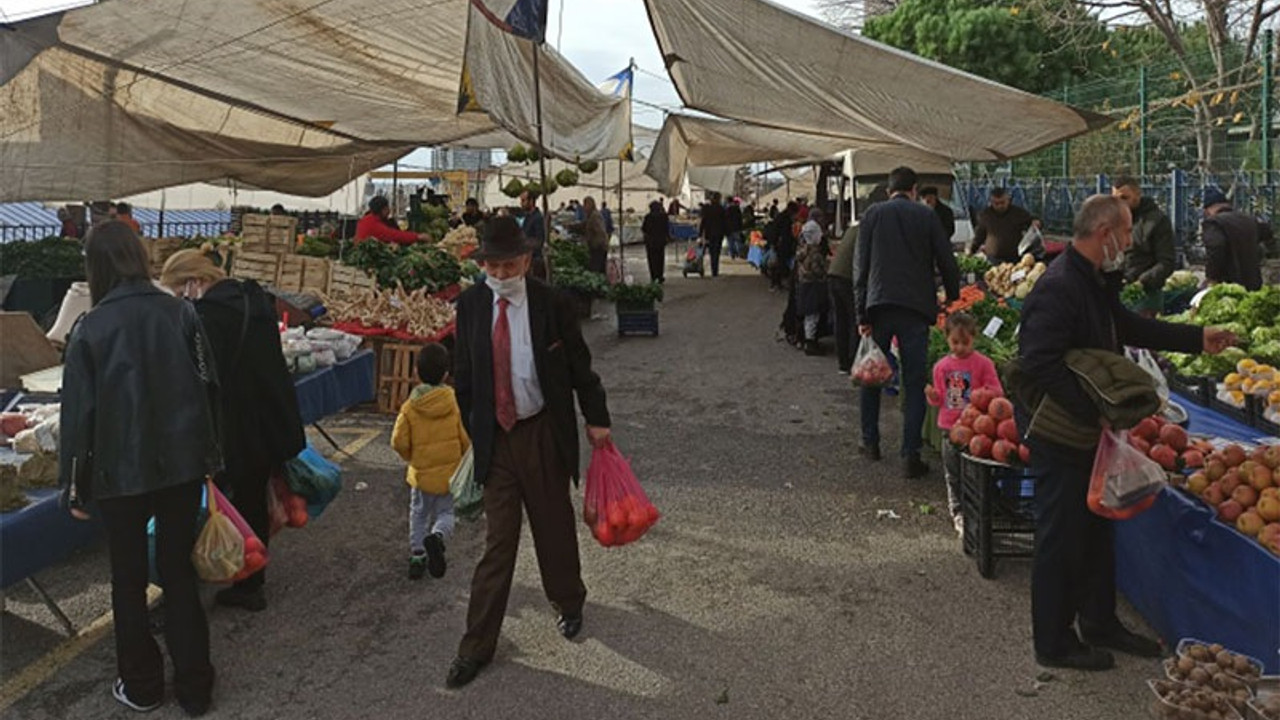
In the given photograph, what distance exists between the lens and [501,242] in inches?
162

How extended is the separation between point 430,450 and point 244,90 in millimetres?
7352

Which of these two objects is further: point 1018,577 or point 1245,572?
point 1018,577

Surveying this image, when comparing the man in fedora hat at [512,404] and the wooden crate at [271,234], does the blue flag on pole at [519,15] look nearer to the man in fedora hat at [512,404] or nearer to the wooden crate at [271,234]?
the man in fedora hat at [512,404]

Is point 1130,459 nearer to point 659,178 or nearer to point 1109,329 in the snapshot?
point 1109,329

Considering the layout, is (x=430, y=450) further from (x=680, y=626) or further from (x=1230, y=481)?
(x=1230, y=481)

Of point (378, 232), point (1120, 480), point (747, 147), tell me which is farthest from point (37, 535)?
point (747, 147)

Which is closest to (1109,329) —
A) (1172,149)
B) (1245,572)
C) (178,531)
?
(1245,572)

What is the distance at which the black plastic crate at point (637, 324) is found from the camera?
15.0m

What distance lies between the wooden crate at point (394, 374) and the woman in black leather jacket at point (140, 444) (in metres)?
5.61

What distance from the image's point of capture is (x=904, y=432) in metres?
7.20

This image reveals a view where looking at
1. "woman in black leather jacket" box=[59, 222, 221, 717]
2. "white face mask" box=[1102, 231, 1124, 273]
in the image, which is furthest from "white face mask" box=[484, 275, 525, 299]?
"white face mask" box=[1102, 231, 1124, 273]

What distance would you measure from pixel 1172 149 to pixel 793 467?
13.1 m

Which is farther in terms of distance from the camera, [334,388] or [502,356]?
[334,388]

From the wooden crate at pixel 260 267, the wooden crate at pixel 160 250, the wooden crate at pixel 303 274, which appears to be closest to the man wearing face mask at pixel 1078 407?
the wooden crate at pixel 303 274
